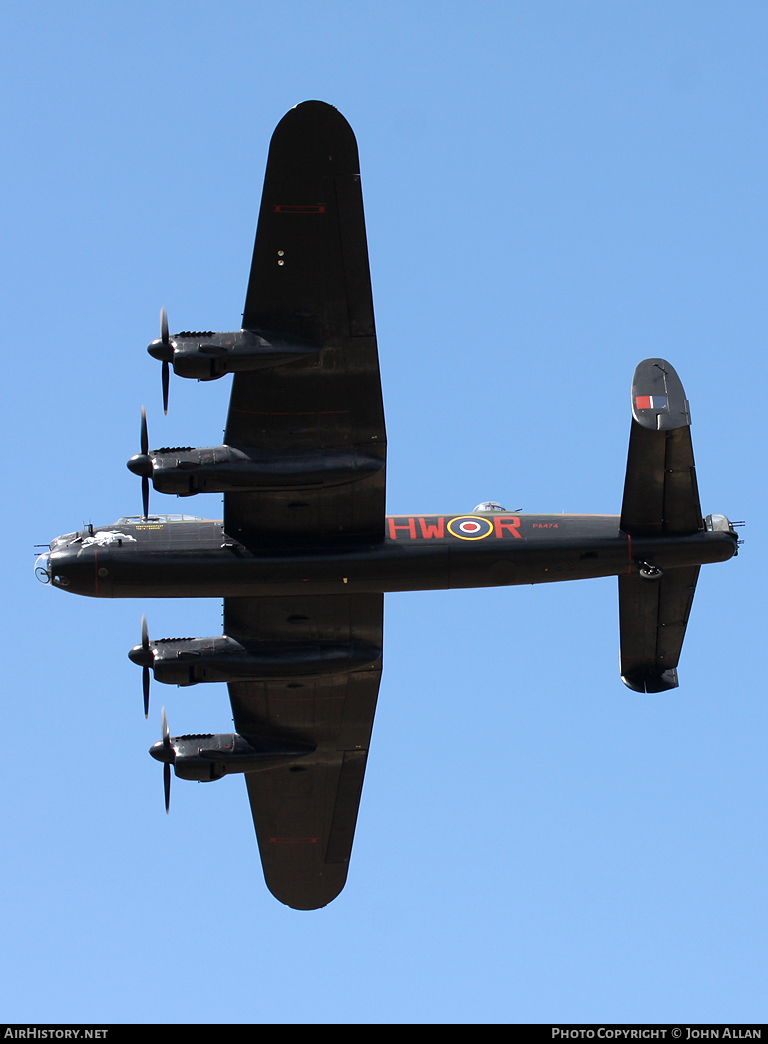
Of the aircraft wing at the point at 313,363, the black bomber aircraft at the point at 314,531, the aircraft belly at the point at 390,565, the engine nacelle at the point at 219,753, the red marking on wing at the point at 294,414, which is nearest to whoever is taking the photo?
the aircraft wing at the point at 313,363

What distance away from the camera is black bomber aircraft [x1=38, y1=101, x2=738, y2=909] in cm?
2823

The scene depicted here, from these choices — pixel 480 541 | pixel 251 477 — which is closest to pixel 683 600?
pixel 480 541

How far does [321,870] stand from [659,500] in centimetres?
1421

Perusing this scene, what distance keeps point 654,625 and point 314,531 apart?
8.40 metres

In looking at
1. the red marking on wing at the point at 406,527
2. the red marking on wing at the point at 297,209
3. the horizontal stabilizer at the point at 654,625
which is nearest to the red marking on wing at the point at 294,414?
the red marking on wing at the point at 406,527

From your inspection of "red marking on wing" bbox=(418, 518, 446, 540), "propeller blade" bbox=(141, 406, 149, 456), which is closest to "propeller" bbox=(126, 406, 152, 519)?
"propeller blade" bbox=(141, 406, 149, 456)

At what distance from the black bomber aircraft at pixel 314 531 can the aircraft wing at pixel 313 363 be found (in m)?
0.03

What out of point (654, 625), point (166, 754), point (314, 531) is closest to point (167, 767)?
point (166, 754)

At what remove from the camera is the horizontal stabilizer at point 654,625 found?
32031 mm

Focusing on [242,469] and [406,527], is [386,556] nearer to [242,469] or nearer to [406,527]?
[406,527]

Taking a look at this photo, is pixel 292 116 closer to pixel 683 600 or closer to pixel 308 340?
pixel 308 340

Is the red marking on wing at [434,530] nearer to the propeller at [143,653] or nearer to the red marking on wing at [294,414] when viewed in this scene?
the red marking on wing at [294,414]

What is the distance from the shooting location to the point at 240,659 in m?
32.8

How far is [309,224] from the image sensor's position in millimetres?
28031
